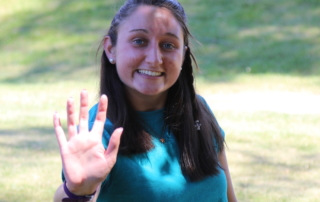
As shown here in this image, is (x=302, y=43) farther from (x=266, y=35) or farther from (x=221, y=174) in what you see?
(x=221, y=174)

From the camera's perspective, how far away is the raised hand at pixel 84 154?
2.12 meters

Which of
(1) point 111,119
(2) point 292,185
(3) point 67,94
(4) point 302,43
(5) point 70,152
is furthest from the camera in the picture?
(4) point 302,43

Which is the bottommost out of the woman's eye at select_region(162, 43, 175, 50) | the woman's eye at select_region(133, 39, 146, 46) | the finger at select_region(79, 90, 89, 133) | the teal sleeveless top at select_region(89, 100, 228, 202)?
the teal sleeveless top at select_region(89, 100, 228, 202)

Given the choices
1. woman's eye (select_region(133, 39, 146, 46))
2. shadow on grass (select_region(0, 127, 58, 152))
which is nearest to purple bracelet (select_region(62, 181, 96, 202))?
woman's eye (select_region(133, 39, 146, 46))

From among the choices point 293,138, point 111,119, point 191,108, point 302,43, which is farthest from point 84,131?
point 302,43

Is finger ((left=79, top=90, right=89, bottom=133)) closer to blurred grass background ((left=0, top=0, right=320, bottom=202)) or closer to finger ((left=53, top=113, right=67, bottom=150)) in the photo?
finger ((left=53, top=113, right=67, bottom=150))

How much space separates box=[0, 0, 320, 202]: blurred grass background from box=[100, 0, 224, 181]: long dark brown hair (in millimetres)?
414

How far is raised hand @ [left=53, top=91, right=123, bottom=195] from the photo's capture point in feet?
6.96

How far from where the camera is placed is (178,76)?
8.97ft

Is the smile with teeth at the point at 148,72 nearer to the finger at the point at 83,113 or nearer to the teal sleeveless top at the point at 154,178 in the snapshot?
the teal sleeveless top at the point at 154,178

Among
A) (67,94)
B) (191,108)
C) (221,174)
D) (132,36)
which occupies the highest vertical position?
(132,36)

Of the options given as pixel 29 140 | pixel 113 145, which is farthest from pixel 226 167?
pixel 29 140

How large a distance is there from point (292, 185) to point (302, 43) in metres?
8.00

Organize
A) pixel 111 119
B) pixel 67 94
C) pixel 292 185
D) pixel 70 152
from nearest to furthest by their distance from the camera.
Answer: pixel 70 152 → pixel 111 119 → pixel 292 185 → pixel 67 94
